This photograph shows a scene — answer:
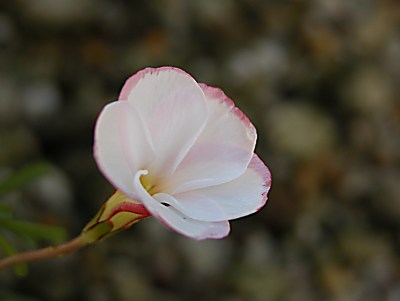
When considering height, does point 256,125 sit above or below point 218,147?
below

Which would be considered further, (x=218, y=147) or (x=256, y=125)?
(x=256, y=125)

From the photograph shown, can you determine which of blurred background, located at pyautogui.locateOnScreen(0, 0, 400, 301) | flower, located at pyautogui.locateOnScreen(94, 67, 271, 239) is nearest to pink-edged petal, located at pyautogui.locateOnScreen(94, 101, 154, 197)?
flower, located at pyautogui.locateOnScreen(94, 67, 271, 239)

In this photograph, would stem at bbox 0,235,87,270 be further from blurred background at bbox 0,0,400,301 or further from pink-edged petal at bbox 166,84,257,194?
blurred background at bbox 0,0,400,301

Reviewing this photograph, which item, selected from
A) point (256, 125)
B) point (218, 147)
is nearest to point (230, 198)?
point (218, 147)

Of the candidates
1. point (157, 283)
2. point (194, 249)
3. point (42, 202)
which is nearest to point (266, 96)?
point (194, 249)

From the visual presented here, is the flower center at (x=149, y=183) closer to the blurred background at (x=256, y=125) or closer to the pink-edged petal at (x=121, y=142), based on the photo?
the pink-edged petal at (x=121, y=142)

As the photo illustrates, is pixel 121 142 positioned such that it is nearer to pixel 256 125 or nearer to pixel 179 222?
pixel 179 222

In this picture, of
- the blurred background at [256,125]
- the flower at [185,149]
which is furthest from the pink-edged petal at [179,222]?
the blurred background at [256,125]
